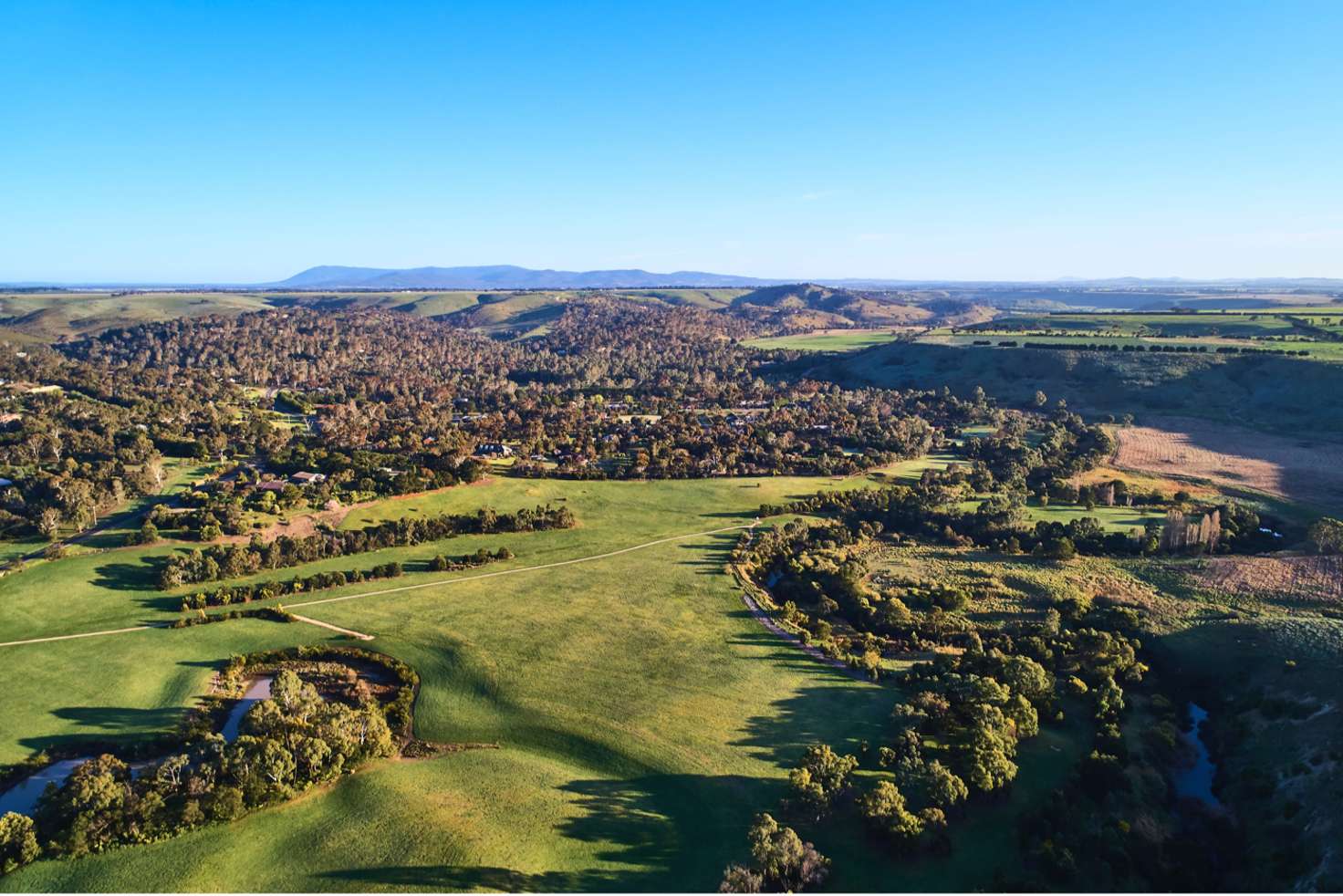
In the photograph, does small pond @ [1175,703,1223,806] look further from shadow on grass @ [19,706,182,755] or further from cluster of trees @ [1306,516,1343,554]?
shadow on grass @ [19,706,182,755]

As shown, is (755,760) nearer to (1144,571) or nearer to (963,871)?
(963,871)

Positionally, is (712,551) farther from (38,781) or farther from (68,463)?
(68,463)

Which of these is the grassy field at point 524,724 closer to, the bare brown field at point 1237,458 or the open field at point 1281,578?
the open field at point 1281,578

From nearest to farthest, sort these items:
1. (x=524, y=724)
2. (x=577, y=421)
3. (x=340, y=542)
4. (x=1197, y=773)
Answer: (x=1197, y=773) < (x=524, y=724) < (x=340, y=542) < (x=577, y=421)

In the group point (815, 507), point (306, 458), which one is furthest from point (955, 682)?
point (306, 458)

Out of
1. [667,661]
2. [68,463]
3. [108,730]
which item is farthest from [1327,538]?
[68,463]

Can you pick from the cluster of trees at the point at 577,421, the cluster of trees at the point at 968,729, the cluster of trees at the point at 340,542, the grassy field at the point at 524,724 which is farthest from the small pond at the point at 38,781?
the cluster of trees at the point at 577,421
